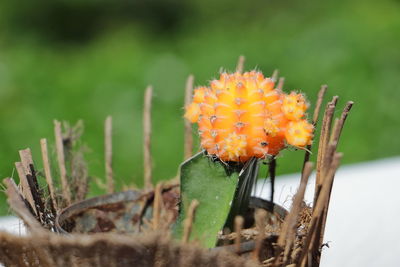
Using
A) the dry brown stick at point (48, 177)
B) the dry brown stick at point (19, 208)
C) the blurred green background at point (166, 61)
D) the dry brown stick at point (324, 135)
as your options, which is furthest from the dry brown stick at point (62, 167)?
the blurred green background at point (166, 61)

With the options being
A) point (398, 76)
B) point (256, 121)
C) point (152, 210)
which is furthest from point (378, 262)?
point (398, 76)

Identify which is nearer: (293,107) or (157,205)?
(293,107)

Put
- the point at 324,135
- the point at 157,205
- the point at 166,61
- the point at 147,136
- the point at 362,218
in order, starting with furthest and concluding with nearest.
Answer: the point at 166,61 < the point at 362,218 < the point at 147,136 < the point at 157,205 < the point at 324,135

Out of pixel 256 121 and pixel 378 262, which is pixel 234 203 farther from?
pixel 378 262

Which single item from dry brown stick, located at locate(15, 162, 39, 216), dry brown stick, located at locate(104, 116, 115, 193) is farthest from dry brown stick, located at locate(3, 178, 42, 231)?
dry brown stick, located at locate(104, 116, 115, 193)

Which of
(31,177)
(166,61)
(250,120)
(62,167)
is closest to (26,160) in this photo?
(31,177)

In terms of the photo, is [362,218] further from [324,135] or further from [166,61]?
[166,61]

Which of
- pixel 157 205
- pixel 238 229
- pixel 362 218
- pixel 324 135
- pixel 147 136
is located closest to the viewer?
pixel 238 229

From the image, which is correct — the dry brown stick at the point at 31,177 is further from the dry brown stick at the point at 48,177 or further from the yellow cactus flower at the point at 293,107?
the yellow cactus flower at the point at 293,107

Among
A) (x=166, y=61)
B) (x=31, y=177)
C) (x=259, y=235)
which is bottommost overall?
(x=259, y=235)
